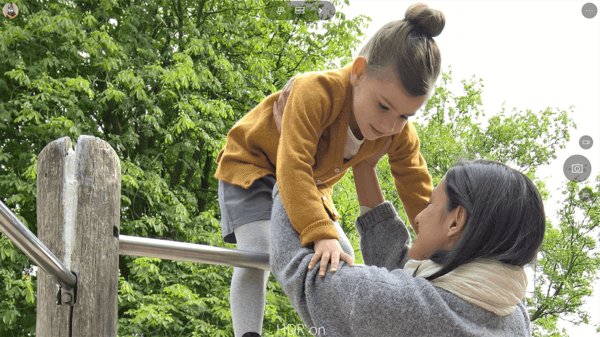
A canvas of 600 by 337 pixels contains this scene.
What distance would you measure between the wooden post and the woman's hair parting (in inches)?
32.6

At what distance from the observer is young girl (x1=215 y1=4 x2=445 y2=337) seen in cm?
153

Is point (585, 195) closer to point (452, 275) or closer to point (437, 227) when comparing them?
point (437, 227)

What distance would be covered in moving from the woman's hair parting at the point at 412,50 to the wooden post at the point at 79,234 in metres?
0.83

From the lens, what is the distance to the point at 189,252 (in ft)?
5.02

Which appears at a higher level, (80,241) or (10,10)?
(10,10)

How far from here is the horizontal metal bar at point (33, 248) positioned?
114 centimetres

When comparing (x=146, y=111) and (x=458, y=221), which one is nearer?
(x=458, y=221)

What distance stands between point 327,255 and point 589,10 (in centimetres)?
2037

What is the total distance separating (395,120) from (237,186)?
0.53 metres

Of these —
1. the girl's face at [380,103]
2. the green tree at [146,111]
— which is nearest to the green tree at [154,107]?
the green tree at [146,111]

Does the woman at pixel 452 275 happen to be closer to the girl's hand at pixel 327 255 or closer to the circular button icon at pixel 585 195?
the girl's hand at pixel 327 255

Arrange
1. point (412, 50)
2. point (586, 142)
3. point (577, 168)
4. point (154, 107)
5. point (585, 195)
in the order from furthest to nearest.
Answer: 1. point (586, 142)
2. point (577, 168)
3. point (585, 195)
4. point (154, 107)
5. point (412, 50)

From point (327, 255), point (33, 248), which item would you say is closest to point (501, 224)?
point (327, 255)

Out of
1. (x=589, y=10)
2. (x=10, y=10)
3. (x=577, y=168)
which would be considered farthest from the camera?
(x=589, y=10)
